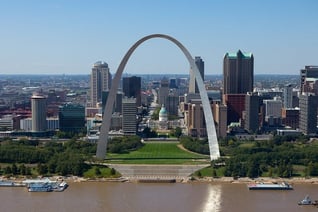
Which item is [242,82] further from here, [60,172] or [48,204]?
[48,204]

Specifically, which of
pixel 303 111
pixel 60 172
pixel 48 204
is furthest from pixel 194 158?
pixel 303 111

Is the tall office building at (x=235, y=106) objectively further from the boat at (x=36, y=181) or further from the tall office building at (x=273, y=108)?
the boat at (x=36, y=181)

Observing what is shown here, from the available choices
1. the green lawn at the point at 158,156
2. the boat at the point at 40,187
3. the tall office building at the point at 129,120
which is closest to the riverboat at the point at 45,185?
the boat at the point at 40,187

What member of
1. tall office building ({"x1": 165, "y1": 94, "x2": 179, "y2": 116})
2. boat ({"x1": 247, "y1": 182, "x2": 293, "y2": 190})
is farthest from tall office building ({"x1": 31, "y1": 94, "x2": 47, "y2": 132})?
boat ({"x1": 247, "y1": 182, "x2": 293, "y2": 190})

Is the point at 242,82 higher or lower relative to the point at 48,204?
higher

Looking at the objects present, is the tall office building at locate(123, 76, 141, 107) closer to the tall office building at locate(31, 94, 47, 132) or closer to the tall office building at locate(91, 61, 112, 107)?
the tall office building at locate(91, 61, 112, 107)

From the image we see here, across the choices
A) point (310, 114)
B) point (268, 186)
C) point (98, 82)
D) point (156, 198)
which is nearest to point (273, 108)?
point (310, 114)
